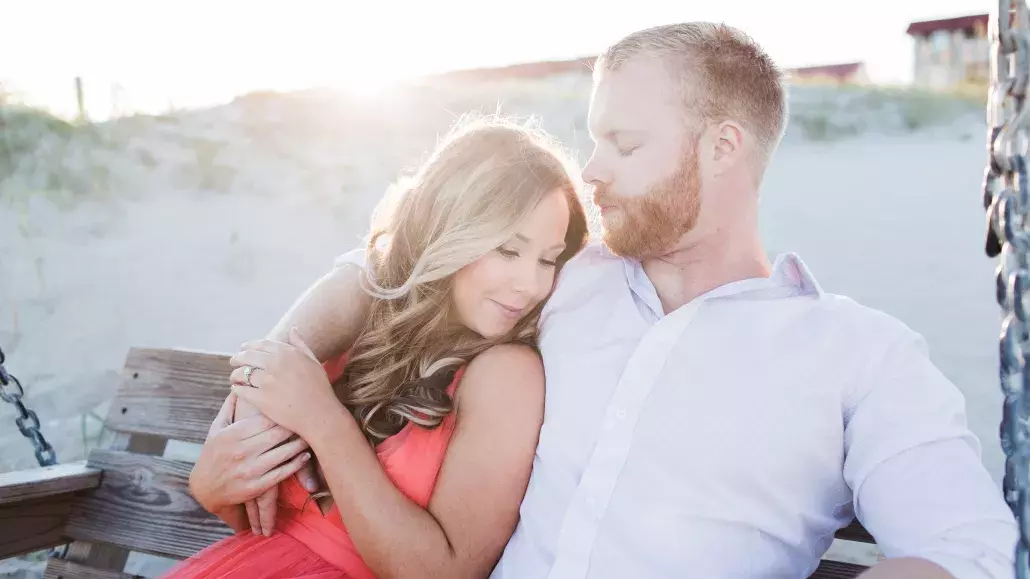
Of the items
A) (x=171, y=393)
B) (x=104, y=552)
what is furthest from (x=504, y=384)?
(x=104, y=552)

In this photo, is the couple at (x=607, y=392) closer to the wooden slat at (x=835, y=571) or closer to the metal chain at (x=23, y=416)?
the wooden slat at (x=835, y=571)

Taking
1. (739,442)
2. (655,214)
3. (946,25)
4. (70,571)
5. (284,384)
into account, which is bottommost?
(70,571)

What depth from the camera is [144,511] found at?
8.63 feet

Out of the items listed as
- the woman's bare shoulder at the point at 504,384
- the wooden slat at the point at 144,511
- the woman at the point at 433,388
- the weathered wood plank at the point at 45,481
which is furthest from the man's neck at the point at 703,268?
the weathered wood plank at the point at 45,481

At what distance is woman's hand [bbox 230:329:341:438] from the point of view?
6.71 ft

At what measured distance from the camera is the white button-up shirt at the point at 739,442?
1.71 m

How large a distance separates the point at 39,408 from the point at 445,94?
22.8 feet

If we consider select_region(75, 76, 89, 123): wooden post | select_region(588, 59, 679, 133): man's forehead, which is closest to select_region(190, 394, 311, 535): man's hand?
select_region(588, 59, 679, 133): man's forehead

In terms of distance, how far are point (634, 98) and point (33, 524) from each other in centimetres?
213

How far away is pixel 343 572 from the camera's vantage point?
2.13 meters

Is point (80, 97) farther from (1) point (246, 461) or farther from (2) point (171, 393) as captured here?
(1) point (246, 461)

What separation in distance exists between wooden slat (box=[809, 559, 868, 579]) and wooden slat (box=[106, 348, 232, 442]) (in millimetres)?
1752

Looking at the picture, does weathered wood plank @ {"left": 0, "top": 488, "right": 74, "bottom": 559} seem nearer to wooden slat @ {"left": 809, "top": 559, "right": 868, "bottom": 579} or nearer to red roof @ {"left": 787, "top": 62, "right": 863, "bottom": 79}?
wooden slat @ {"left": 809, "top": 559, "right": 868, "bottom": 579}

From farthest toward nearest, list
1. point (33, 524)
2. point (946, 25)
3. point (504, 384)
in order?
point (946, 25)
point (33, 524)
point (504, 384)
